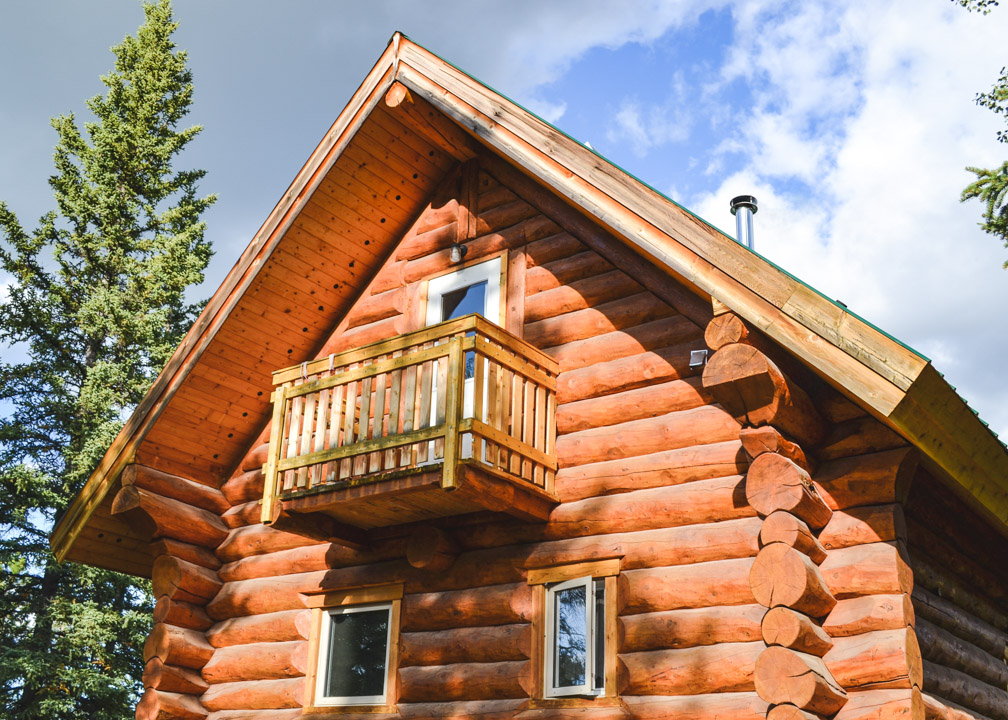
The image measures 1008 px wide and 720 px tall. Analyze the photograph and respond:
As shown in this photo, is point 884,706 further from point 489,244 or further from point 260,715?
point 260,715

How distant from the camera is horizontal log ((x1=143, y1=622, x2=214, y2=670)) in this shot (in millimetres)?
11820

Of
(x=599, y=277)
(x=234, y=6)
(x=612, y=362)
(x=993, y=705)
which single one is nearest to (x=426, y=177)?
(x=599, y=277)

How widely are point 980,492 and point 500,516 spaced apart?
4.51m

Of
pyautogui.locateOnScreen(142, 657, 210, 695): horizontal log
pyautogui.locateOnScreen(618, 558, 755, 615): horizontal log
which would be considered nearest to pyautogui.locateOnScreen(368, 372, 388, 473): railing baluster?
pyautogui.locateOnScreen(618, 558, 755, 615): horizontal log

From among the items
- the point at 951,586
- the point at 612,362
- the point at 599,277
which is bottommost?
the point at 951,586

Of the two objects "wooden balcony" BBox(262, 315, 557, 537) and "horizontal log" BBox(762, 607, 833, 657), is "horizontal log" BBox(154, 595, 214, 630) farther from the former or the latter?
"horizontal log" BBox(762, 607, 833, 657)

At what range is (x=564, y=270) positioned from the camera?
436 inches

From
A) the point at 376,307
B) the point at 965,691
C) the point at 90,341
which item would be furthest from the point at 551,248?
the point at 90,341

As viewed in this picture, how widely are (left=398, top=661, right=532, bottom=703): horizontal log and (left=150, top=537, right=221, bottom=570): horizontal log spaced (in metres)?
3.73

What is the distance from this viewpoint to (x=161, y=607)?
12.2 metres

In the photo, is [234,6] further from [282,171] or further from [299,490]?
[299,490]

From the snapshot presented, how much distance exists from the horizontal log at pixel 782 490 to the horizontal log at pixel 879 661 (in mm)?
1046

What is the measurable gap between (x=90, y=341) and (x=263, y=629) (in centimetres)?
1507

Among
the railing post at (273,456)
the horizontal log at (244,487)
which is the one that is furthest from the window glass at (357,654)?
the horizontal log at (244,487)
